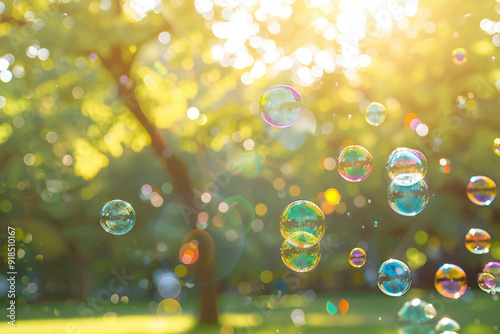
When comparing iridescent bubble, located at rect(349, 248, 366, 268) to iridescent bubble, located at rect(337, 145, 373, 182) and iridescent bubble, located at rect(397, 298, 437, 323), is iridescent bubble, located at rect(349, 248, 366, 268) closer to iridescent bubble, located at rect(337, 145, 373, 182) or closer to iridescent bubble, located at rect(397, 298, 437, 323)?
iridescent bubble, located at rect(397, 298, 437, 323)

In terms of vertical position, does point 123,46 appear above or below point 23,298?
above

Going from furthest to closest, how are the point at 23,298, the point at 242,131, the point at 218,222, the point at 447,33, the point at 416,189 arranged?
1. the point at 23,298
2. the point at 218,222
3. the point at 242,131
4. the point at 447,33
5. the point at 416,189

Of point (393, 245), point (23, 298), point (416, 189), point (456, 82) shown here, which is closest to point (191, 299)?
point (23, 298)

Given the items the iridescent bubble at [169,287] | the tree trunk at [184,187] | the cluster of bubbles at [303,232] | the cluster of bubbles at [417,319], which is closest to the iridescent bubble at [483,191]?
the cluster of bubbles at [417,319]

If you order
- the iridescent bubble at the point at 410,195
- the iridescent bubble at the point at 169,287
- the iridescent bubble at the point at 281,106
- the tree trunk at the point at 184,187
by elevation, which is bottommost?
the iridescent bubble at the point at 169,287

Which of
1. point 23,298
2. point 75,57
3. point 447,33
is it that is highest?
point 447,33

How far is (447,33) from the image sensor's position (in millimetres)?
9477

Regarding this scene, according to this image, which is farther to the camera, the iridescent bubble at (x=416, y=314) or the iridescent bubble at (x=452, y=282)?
the iridescent bubble at (x=452, y=282)

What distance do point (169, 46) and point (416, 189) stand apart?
6.43 meters

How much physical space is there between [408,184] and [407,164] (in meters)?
0.24

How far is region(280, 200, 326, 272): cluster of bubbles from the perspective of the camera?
242 inches

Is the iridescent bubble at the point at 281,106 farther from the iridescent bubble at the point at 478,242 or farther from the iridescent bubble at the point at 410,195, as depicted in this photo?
the iridescent bubble at the point at 478,242

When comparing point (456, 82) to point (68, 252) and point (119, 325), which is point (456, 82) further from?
point (68, 252)

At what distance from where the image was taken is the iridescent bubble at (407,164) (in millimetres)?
6176
